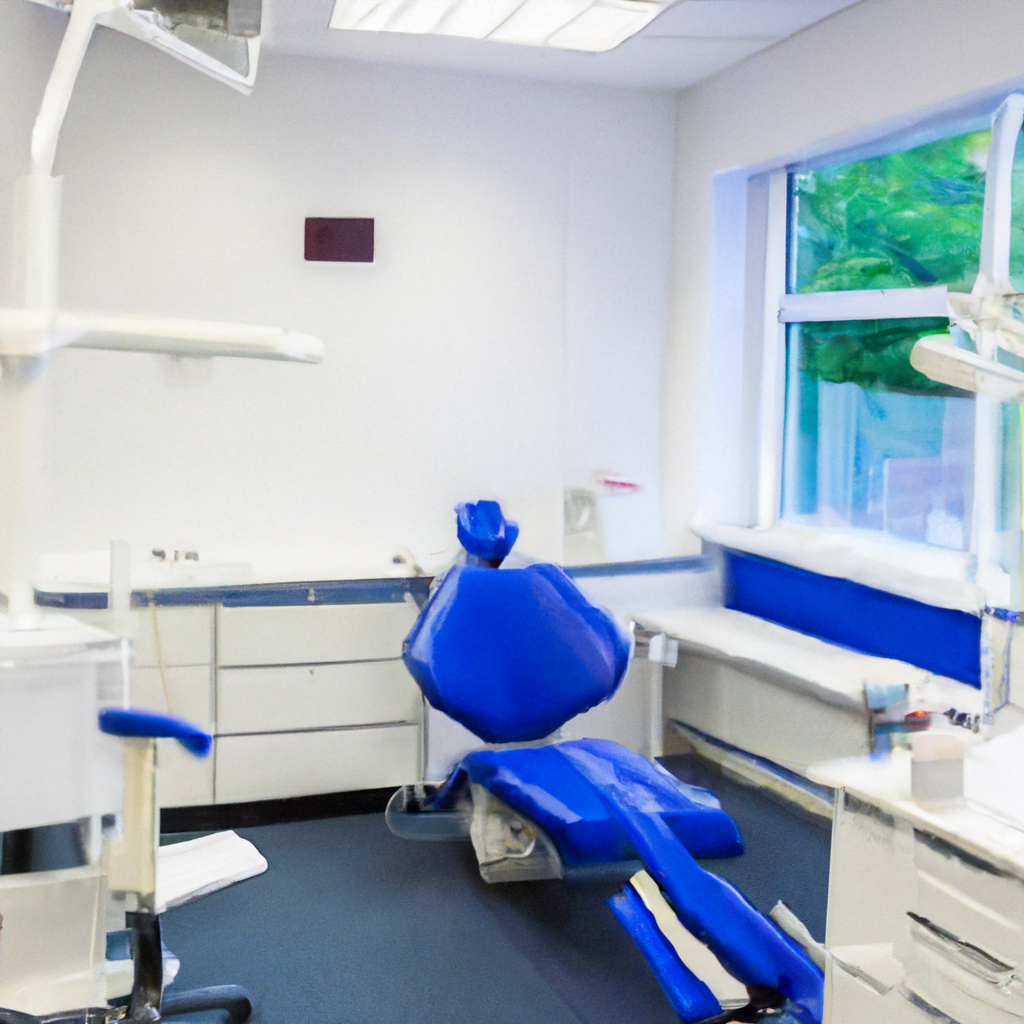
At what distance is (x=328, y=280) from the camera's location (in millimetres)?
1719

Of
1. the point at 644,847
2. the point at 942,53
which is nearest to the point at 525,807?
the point at 644,847

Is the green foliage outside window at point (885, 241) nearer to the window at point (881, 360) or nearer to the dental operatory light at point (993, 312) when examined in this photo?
the window at point (881, 360)

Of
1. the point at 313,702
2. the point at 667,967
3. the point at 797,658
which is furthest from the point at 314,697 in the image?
the point at 797,658

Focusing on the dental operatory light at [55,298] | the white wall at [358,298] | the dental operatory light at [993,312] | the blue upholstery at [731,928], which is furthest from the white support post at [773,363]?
the dental operatory light at [55,298]

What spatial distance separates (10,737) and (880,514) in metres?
1.55

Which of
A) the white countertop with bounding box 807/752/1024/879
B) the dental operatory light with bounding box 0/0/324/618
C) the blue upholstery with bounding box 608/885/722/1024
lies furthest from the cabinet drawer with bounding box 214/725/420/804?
the white countertop with bounding box 807/752/1024/879

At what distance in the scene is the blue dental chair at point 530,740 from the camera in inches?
73.7

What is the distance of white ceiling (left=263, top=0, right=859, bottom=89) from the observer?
1628mm

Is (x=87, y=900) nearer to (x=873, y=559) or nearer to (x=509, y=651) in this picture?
(x=509, y=651)

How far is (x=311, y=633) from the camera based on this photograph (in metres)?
1.86

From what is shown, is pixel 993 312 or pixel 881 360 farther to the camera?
pixel 881 360

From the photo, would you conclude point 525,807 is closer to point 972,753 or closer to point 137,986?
point 137,986

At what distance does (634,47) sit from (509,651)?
3.62 ft

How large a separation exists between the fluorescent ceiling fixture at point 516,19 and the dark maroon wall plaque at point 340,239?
30cm
